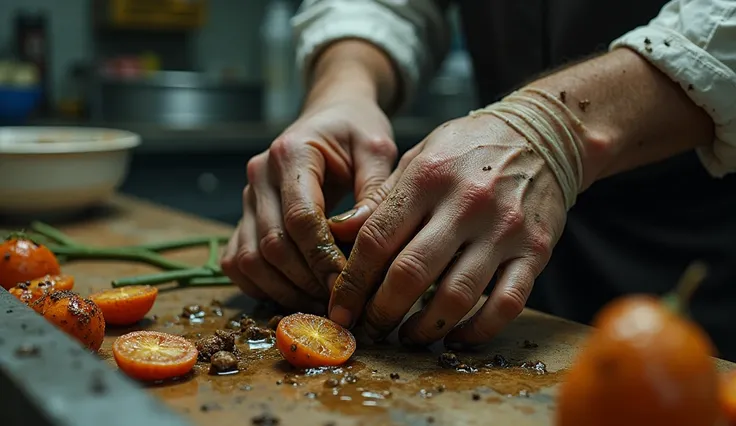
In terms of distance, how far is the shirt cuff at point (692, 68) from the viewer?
1014 millimetres

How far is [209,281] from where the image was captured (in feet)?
4.10

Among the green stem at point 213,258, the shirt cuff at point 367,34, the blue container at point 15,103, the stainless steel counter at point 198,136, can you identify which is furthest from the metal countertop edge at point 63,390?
the blue container at point 15,103

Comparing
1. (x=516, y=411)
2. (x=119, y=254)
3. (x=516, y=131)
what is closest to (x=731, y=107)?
(x=516, y=131)

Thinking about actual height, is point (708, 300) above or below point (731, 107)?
below

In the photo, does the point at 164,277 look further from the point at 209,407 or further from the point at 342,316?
the point at 209,407

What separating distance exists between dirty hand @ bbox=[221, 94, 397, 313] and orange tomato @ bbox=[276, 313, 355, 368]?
Result: 0.11 meters

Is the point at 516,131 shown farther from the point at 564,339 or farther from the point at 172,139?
the point at 172,139

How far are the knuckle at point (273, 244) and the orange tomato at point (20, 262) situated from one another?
0.34 meters

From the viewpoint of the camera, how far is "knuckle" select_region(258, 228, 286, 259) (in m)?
1.07

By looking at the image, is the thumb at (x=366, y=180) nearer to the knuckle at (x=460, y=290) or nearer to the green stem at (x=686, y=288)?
the knuckle at (x=460, y=290)

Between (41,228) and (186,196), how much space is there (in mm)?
1650

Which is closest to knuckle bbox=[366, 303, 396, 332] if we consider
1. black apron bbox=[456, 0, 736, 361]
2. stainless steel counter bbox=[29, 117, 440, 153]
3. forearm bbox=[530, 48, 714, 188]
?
forearm bbox=[530, 48, 714, 188]

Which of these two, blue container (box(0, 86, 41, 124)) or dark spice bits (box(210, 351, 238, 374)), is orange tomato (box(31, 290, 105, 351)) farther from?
Result: blue container (box(0, 86, 41, 124))

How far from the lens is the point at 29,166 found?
1.66 m
